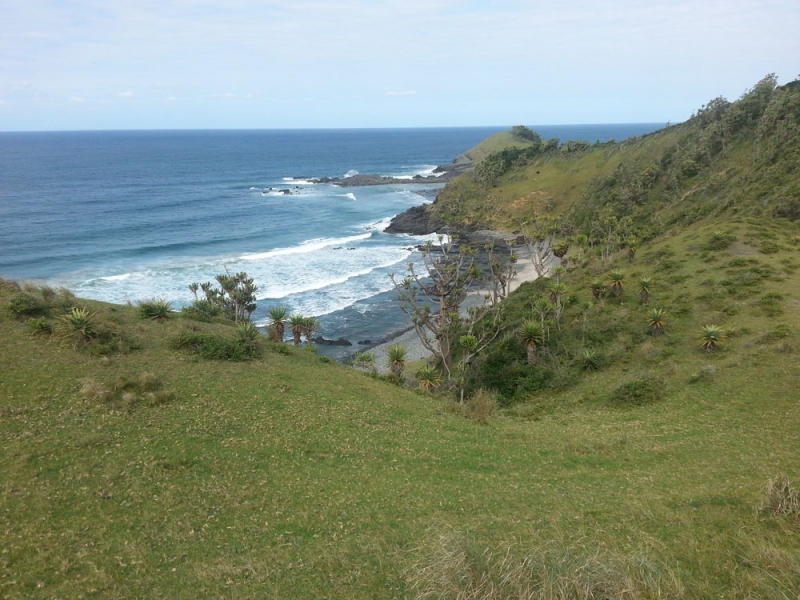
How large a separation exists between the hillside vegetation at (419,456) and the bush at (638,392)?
0.51 feet

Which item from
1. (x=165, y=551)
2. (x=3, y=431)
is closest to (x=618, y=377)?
(x=165, y=551)

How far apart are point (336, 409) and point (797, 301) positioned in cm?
3153

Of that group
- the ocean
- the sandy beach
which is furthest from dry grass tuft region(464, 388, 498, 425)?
the ocean

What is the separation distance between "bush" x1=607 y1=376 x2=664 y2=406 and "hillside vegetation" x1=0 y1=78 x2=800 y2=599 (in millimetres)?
154

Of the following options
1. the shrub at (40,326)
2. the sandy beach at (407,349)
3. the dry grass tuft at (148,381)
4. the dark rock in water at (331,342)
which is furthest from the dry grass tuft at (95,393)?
the dark rock in water at (331,342)

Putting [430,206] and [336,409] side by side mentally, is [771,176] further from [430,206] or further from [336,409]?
[430,206]

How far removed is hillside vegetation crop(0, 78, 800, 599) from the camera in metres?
12.3

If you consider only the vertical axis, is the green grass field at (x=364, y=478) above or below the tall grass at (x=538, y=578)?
below

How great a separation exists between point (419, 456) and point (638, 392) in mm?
14603

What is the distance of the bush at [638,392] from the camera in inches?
1093

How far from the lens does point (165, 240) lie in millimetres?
90750

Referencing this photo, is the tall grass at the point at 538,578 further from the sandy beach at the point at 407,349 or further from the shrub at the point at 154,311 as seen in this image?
the sandy beach at the point at 407,349

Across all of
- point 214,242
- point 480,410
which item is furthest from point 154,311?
point 214,242

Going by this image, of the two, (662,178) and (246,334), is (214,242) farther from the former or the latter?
(662,178)
